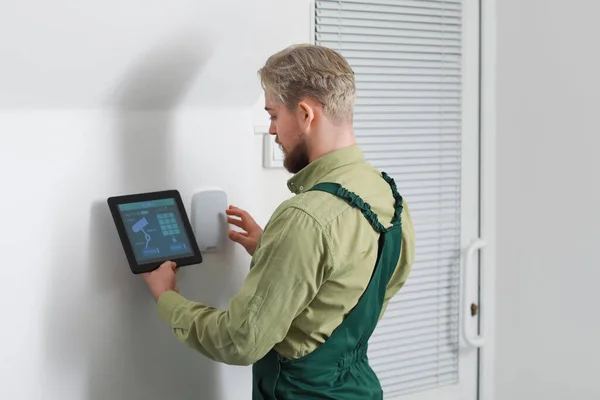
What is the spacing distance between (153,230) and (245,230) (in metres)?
0.23

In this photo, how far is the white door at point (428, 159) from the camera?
7.89 feet

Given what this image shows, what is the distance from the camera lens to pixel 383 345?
2.51m

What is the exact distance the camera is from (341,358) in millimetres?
1676

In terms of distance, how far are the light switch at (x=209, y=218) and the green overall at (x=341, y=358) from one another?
0.99 ft

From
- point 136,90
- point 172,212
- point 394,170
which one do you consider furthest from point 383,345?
point 136,90

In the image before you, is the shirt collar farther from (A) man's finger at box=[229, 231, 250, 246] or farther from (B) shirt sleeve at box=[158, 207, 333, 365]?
(A) man's finger at box=[229, 231, 250, 246]

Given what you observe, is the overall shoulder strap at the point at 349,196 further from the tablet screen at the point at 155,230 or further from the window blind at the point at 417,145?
the window blind at the point at 417,145

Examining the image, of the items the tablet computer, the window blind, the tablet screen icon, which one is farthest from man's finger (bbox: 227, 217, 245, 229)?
the window blind

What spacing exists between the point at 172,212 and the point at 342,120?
1.34 ft

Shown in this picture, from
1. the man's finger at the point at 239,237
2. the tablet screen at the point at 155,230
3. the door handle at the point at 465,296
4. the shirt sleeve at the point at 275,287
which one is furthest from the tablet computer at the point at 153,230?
the door handle at the point at 465,296
